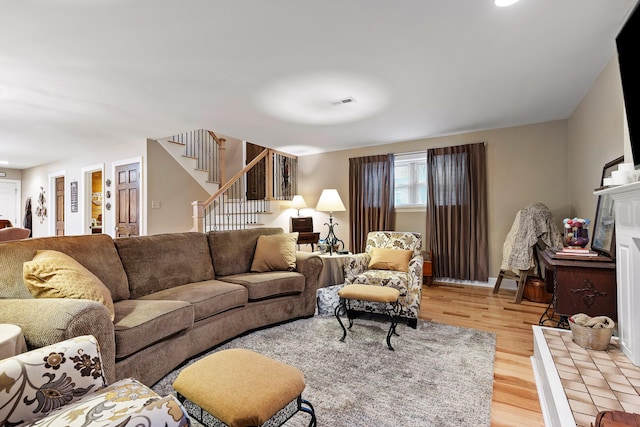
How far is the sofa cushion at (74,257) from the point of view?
1763 mm

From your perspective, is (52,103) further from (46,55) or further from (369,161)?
(369,161)

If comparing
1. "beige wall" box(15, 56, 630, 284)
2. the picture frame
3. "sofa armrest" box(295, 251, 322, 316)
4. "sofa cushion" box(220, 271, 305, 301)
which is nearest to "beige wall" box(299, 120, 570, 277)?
"beige wall" box(15, 56, 630, 284)

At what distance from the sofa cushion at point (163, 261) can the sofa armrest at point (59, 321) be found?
869mm

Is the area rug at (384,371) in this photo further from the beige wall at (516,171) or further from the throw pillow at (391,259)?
the beige wall at (516,171)

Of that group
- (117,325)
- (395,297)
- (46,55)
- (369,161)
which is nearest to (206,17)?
(46,55)

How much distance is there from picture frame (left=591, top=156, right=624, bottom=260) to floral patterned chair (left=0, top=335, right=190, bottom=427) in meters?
3.00

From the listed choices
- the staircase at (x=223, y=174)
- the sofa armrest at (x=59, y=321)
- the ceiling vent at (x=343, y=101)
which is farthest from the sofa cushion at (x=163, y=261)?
the staircase at (x=223, y=174)

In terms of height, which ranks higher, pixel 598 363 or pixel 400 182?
pixel 400 182

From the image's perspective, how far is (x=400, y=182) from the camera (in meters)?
5.23

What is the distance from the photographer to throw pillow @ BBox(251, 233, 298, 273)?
3178mm

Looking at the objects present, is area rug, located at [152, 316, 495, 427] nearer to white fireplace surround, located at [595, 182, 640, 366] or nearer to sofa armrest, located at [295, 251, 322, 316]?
sofa armrest, located at [295, 251, 322, 316]

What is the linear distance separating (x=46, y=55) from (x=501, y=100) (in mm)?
4389

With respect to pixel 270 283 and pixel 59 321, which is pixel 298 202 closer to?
pixel 270 283

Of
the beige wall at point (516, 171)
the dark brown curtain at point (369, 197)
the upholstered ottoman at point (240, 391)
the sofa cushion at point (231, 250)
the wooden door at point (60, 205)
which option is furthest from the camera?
the wooden door at point (60, 205)
